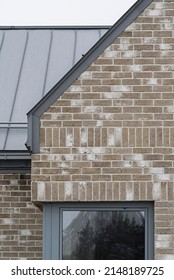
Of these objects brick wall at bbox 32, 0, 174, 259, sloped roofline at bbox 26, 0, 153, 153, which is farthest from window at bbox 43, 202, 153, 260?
sloped roofline at bbox 26, 0, 153, 153

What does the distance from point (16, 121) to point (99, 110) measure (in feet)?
8.82

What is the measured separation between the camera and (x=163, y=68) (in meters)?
10.4

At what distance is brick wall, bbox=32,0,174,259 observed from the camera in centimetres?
1012

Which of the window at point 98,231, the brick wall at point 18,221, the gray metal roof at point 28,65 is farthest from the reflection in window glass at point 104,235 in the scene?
the gray metal roof at point 28,65

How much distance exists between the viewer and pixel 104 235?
10445 mm

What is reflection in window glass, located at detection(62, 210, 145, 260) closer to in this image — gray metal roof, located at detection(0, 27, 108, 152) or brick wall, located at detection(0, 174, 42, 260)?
brick wall, located at detection(0, 174, 42, 260)

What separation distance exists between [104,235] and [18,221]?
2.17m

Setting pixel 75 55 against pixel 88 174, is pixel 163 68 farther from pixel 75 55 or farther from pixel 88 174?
pixel 75 55

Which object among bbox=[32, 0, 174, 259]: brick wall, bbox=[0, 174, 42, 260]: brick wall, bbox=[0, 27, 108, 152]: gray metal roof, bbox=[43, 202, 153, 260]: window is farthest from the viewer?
bbox=[0, 27, 108, 152]: gray metal roof

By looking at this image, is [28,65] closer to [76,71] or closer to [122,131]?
[76,71]

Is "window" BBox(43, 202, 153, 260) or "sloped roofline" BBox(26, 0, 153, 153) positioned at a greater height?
"sloped roofline" BBox(26, 0, 153, 153)

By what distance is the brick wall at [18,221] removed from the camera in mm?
12164

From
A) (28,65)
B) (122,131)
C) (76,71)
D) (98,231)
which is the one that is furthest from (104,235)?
(28,65)
